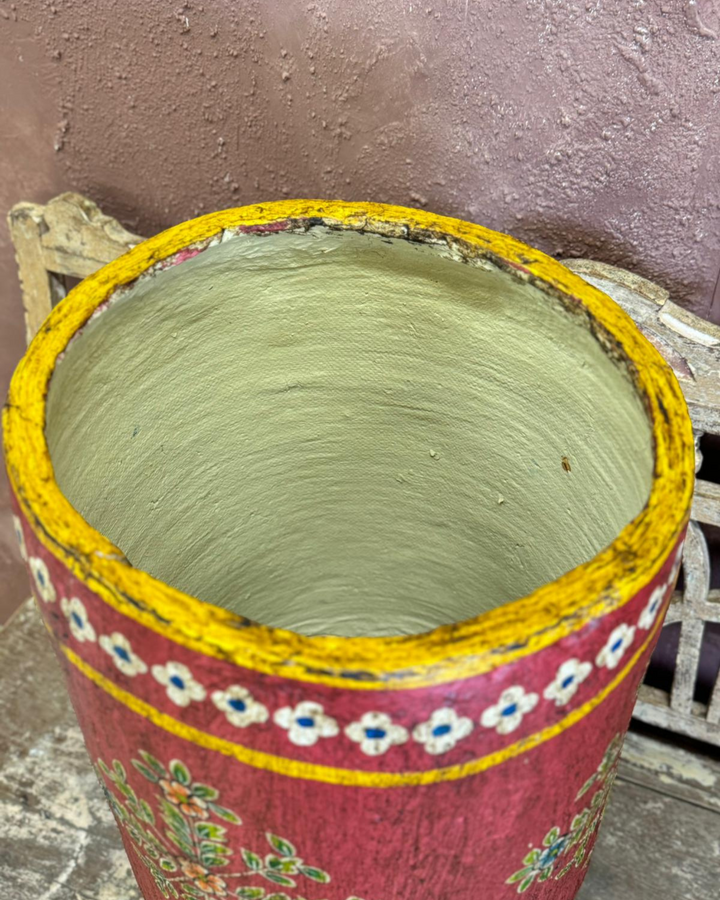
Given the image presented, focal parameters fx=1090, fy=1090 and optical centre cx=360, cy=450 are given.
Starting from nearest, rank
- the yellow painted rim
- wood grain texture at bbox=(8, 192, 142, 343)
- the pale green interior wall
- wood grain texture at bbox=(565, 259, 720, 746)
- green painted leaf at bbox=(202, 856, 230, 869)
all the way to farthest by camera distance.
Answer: the yellow painted rim → green painted leaf at bbox=(202, 856, 230, 869) → the pale green interior wall → wood grain texture at bbox=(565, 259, 720, 746) → wood grain texture at bbox=(8, 192, 142, 343)

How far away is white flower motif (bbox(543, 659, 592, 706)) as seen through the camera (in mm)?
491

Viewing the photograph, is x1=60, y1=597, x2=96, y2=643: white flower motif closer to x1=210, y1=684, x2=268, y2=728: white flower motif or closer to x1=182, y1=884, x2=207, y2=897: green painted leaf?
x1=210, y1=684, x2=268, y2=728: white flower motif

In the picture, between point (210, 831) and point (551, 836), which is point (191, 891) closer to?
point (210, 831)

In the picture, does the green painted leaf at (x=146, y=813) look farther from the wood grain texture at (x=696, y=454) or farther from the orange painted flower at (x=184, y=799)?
the wood grain texture at (x=696, y=454)

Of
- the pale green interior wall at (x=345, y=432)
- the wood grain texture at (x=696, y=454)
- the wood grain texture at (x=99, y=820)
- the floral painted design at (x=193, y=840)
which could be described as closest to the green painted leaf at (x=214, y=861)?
the floral painted design at (x=193, y=840)

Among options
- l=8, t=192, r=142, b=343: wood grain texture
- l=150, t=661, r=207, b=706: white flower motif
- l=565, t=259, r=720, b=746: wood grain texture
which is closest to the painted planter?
l=150, t=661, r=207, b=706: white flower motif

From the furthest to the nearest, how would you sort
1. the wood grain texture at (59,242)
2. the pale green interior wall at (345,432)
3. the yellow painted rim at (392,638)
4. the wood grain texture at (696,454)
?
the wood grain texture at (59,242) < the wood grain texture at (696,454) < the pale green interior wall at (345,432) < the yellow painted rim at (392,638)

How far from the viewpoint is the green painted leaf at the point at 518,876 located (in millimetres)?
594

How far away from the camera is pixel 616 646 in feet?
1.69

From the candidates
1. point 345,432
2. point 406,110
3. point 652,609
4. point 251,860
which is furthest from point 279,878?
point 406,110

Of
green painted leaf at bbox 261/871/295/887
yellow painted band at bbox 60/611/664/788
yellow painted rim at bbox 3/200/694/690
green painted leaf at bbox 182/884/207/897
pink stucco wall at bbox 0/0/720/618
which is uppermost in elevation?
pink stucco wall at bbox 0/0/720/618

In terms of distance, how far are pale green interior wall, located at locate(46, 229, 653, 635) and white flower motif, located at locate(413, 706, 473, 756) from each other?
186mm

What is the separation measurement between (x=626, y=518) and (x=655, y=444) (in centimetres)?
8

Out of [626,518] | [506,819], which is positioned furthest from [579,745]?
[626,518]
